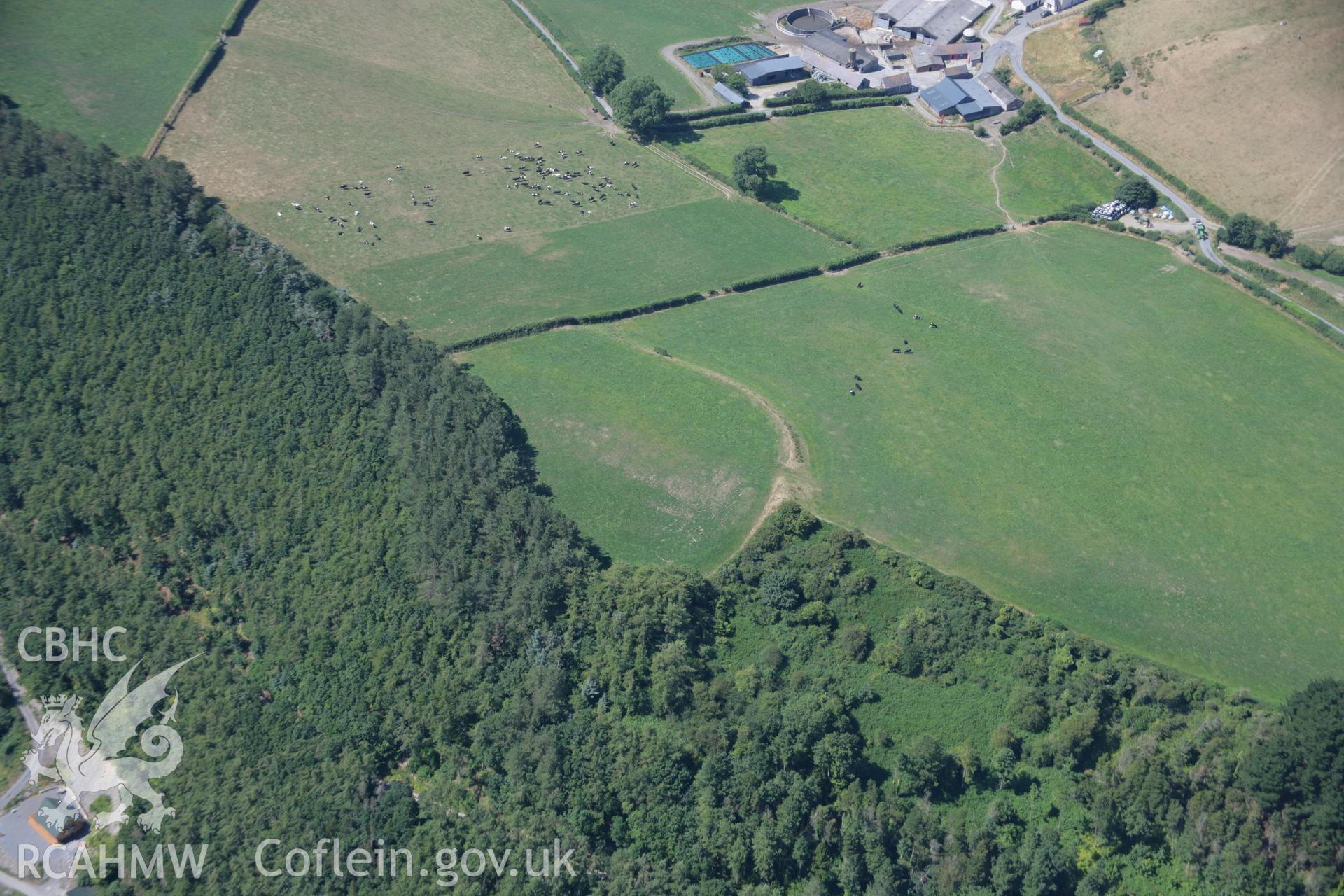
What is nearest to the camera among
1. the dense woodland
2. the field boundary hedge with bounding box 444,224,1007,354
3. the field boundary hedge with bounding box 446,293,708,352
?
the dense woodland

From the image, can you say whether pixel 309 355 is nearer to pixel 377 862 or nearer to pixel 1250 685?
pixel 377 862

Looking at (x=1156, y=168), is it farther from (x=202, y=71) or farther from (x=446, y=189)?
(x=202, y=71)

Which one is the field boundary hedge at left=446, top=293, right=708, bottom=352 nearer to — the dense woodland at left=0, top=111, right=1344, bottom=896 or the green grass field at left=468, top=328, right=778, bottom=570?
the green grass field at left=468, top=328, right=778, bottom=570

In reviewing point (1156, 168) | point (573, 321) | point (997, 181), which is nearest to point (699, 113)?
point (997, 181)

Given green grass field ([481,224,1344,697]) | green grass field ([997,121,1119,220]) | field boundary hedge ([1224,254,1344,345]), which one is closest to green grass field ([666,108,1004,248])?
green grass field ([997,121,1119,220])

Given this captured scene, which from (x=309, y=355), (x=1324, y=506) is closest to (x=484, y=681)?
(x=309, y=355)

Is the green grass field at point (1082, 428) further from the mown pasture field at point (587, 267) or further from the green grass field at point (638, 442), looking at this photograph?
the mown pasture field at point (587, 267)
